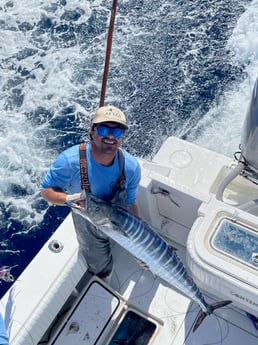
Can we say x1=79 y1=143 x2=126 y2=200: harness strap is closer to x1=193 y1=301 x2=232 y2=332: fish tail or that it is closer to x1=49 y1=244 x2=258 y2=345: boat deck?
x1=193 y1=301 x2=232 y2=332: fish tail

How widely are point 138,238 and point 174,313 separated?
1.35m

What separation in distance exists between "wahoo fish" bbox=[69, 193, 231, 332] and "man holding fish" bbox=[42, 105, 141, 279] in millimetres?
161

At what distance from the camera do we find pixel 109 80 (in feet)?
27.0

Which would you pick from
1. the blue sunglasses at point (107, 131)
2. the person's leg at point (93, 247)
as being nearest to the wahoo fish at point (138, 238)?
the blue sunglasses at point (107, 131)

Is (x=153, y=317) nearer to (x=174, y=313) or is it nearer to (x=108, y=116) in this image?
(x=174, y=313)

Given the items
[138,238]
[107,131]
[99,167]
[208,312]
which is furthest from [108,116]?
[208,312]

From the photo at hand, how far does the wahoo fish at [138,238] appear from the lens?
108 inches

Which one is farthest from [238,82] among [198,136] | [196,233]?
[196,233]

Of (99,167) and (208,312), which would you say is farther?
(208,312)

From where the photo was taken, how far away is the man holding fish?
2965mm

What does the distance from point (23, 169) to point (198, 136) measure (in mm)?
2692

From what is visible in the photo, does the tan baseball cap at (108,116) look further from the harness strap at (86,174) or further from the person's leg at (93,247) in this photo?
the person's leg at (93,247)

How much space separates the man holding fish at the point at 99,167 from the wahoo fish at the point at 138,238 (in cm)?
16

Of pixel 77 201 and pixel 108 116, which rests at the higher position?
pixel 108 116
